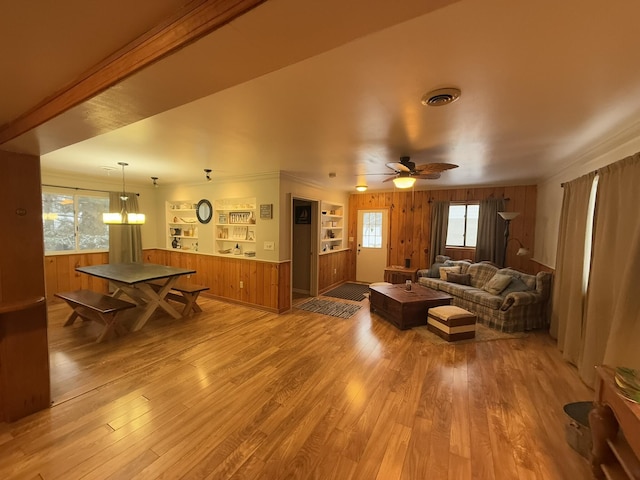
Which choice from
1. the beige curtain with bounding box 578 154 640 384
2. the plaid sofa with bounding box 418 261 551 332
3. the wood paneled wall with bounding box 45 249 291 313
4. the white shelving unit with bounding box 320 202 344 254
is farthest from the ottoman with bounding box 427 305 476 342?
the white shelving unit with bounding box 320 202 344 254

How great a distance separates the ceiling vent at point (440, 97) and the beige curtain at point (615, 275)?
5.67 feet

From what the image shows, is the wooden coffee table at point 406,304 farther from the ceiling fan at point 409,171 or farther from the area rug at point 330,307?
the ceiling fan at point 409,171

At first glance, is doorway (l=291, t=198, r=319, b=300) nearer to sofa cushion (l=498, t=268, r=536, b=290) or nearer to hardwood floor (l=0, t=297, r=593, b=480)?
hardwood floor (l=0, t=297, r=593, b=480)

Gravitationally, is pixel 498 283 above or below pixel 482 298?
above

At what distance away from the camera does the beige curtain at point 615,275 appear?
6.71 feet

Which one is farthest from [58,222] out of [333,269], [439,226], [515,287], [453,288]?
[515,287]

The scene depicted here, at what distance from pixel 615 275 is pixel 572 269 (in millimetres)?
860

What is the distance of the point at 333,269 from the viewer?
652 centimetres

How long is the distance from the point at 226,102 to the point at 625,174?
3.29 meters

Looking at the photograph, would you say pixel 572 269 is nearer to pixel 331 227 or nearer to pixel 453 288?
pixel 453 288

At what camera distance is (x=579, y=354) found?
2811 mm

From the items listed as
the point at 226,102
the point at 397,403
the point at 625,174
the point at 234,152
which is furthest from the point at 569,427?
the point at 234,152

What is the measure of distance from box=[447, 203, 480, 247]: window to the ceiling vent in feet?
16.0

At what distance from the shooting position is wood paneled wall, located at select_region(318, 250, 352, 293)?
6004mm
